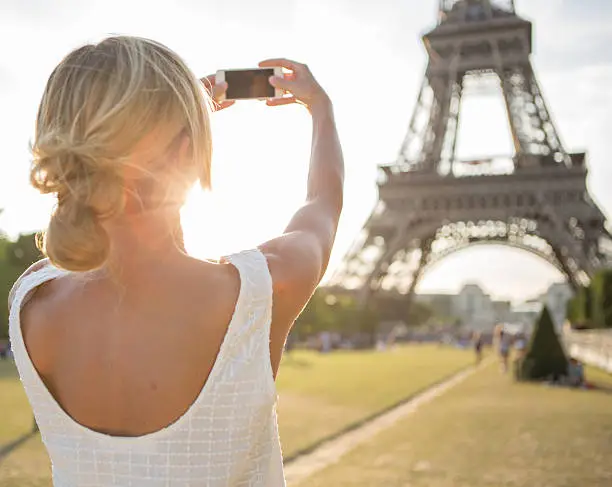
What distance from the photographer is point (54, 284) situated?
1.45 meters

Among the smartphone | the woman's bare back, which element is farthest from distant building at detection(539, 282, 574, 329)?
the woman's bare back

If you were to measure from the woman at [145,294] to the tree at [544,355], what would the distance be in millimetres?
20926

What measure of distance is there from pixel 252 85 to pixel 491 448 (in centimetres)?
923

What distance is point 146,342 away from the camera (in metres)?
1.30

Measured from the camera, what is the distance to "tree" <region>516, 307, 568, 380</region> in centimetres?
2133

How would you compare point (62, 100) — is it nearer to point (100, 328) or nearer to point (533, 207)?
point (100, 328)

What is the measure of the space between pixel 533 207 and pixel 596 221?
3420 mm

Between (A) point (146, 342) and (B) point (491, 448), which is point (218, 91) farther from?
(B) point (491, 448)

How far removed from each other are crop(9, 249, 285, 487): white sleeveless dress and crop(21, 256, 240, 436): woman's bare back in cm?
2

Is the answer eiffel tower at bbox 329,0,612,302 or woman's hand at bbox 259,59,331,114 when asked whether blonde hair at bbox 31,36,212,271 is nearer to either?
woman's hand at bbox 259,59,331,114

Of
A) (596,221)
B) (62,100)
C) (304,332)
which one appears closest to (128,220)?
(62,100)

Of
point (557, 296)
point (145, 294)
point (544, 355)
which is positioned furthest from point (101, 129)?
point (557, 296)

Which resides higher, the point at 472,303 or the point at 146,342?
the point at 472,303

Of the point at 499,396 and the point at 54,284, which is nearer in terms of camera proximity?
the point at 54,284
